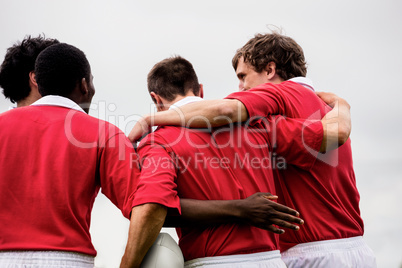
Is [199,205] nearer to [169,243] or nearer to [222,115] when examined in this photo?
[169,243]

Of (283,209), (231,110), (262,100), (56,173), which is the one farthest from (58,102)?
(283,209)

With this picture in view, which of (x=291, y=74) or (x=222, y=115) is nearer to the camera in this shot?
(x=222, y=115)

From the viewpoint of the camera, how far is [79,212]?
368cm

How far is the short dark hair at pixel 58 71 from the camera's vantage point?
4.02 m

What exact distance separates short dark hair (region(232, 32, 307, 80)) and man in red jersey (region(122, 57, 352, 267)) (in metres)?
1.27

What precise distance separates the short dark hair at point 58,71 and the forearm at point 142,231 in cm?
130

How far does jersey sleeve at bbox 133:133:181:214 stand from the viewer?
11.4 feet

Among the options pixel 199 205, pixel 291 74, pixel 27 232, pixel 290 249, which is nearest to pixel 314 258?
pixel 290 249

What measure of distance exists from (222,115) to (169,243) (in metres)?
1.10

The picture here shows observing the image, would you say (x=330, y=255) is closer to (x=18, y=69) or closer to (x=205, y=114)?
(x=205, y=114)

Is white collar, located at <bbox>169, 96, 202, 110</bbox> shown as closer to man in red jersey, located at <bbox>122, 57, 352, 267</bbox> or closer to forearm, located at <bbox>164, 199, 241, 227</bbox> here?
man in red jersey, located at <bbox>122, 57, 352, 267</bbox>

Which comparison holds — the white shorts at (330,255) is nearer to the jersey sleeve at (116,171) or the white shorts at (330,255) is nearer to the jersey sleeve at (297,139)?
the jersey sleeve at (297,139)

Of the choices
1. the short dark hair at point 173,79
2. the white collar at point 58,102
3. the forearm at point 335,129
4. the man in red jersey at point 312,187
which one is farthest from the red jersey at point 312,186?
the white collar at point 58,102

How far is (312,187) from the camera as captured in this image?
428 cm
